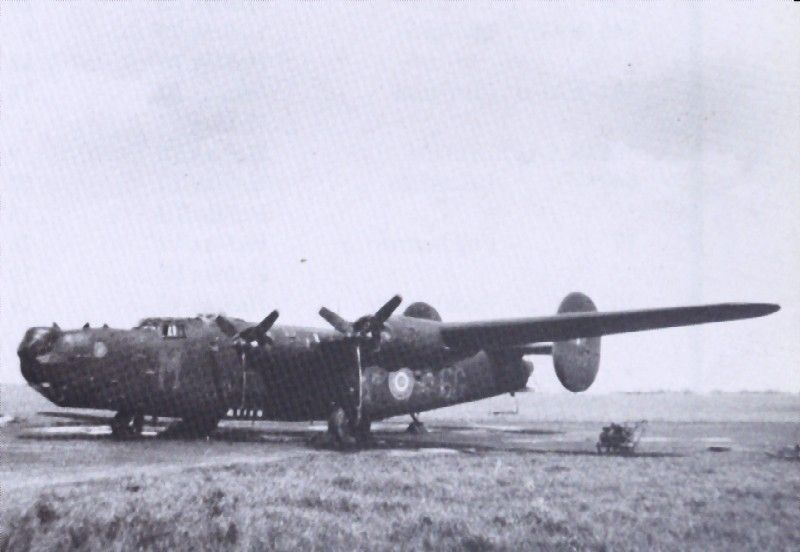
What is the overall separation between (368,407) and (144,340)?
650cm

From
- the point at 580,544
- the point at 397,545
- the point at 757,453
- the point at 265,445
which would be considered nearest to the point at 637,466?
the point at 757,453

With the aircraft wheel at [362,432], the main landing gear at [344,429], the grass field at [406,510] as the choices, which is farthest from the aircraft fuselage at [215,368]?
the grass field at [406,510]

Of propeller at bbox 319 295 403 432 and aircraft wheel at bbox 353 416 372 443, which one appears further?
aircraft wheel at bbox 353 416 372 443

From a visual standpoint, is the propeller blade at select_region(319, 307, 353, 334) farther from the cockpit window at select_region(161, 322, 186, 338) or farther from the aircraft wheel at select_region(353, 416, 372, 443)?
the cockpit window at select_region(161, 322, 186, 338)

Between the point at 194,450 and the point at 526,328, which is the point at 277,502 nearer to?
the point at 194,450

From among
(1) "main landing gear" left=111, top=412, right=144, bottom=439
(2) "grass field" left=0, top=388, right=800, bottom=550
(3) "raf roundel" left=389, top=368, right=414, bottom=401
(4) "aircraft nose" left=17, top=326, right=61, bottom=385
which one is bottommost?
(2) "grass field" left=0, top=388, right=800, bottom=550

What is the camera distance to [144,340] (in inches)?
759

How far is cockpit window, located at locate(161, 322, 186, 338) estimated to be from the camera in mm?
19781

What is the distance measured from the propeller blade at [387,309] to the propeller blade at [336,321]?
0.89m

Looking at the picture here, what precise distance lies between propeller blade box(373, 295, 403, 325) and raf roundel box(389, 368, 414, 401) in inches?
117

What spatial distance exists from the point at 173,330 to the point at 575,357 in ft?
47.8

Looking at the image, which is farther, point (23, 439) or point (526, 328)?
point (526, 328)

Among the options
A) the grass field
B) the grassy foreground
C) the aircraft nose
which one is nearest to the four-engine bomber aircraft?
the aircraft nose

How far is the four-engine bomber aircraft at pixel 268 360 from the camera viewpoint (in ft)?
59.7
